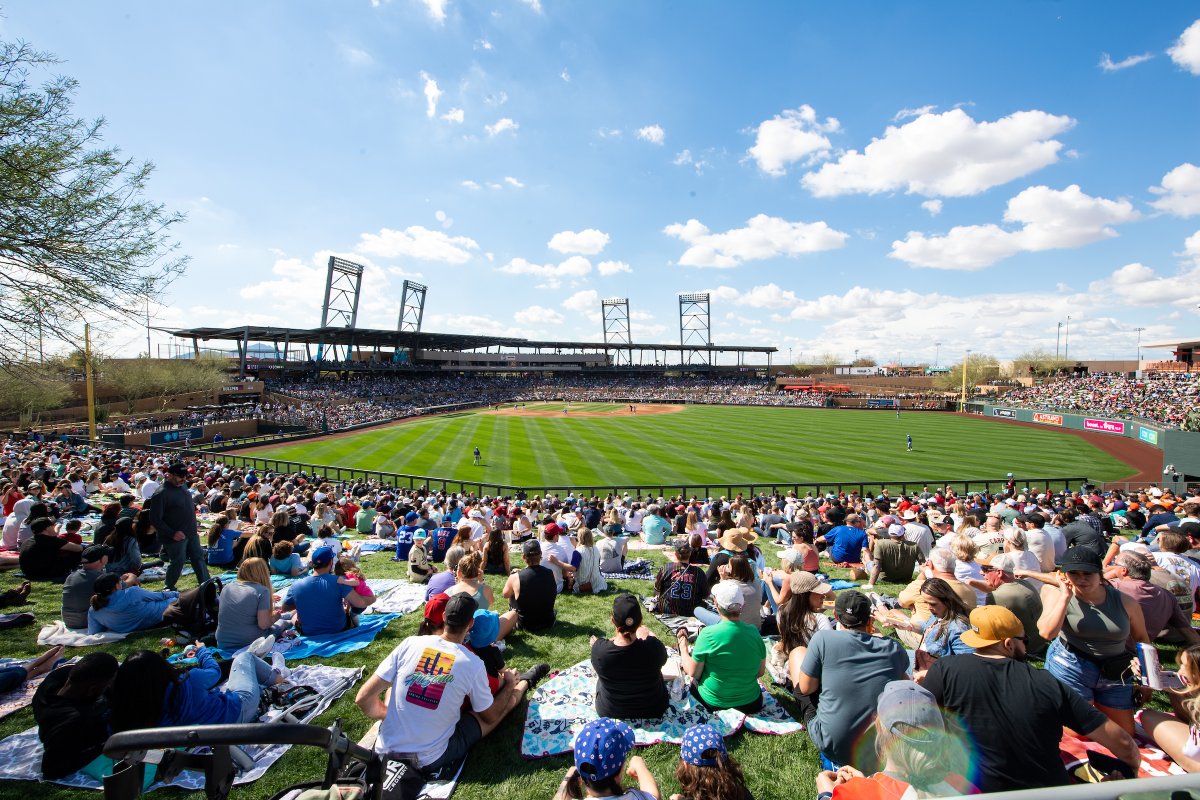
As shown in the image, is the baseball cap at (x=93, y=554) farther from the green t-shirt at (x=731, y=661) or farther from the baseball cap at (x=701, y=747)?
the baseball cap at (x=701, y=747)

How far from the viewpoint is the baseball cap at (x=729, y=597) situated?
15.1 feet

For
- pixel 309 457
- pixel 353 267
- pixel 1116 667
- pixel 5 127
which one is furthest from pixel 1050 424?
pixel 353 267

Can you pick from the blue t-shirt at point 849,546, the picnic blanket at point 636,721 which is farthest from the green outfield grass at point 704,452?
the picnic blanket at point 636,721

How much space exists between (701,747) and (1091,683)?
3.89 meters

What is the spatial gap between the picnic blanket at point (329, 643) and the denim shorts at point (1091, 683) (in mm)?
6681

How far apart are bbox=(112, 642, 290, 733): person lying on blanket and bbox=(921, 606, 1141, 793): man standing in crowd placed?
5116 millimetres

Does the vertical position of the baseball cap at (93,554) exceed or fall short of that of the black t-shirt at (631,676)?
it exceeds it

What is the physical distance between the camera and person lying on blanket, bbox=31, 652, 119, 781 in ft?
12.1

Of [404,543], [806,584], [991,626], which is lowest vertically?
[404,543]

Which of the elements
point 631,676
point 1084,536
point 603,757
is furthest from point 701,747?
point 1084,536

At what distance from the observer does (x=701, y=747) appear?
275 centimetres

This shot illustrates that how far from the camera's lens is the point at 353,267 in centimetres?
8125

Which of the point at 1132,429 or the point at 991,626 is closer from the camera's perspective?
the point at 991,626

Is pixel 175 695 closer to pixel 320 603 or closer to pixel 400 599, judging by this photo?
pixel 320 603
